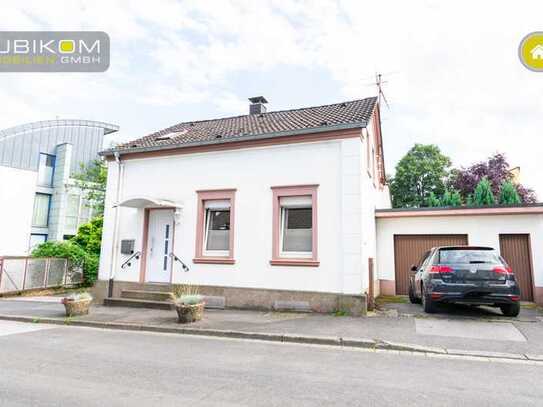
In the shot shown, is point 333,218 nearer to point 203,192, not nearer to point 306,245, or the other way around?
point 306,245

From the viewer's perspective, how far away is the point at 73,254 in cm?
1630

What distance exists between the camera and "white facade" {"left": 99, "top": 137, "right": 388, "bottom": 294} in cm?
930

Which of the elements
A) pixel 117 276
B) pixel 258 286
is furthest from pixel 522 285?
pixel 117 276

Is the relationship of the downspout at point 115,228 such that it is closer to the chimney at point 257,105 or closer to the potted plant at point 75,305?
the potted plant at point 75,305

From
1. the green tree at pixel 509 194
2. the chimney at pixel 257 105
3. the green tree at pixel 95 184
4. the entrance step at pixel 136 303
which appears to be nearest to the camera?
the entrance step at pixel 136 303

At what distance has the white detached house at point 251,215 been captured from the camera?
939 centimetres

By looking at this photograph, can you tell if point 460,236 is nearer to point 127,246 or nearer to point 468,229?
point 468,229

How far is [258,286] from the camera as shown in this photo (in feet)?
32.6

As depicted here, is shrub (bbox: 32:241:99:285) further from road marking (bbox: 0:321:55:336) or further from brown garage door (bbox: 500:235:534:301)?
brown garage door (bbox: 500:235:534:301)

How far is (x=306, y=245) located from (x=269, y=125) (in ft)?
14.0

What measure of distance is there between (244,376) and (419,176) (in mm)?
32182

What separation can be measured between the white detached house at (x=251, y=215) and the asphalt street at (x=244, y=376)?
3.18m

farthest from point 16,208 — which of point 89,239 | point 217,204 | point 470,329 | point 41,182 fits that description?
point 470,329

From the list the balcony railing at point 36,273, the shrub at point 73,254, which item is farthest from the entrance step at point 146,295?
the shrub at point 73,254
